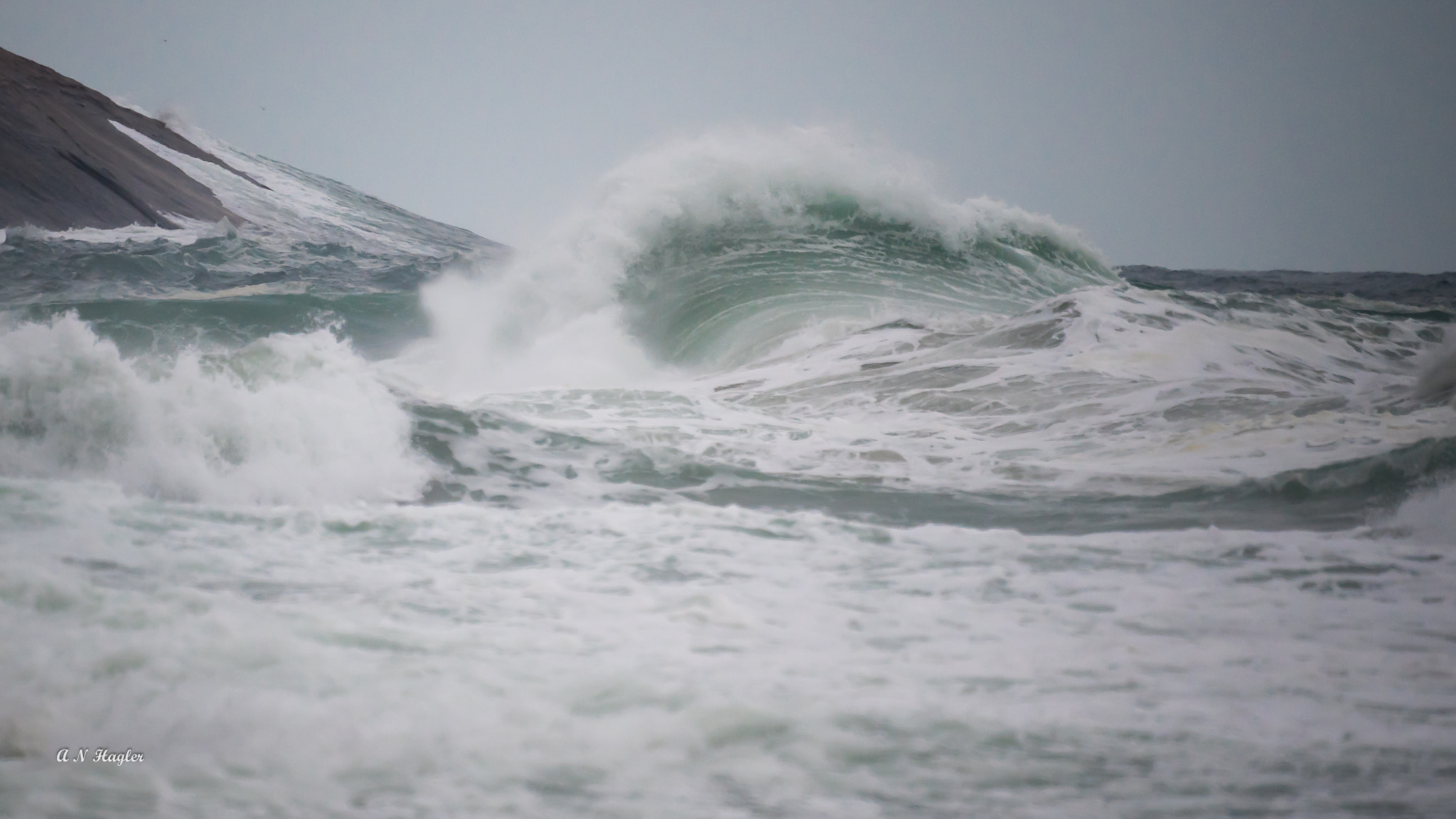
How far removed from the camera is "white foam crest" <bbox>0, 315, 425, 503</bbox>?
3.87m

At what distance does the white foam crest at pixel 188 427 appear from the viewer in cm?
387

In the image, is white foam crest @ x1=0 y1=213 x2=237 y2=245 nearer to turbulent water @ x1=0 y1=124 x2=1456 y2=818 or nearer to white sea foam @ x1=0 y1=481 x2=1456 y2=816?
turbulent water @ x1=0 y1=124 x2=1456 y2=818

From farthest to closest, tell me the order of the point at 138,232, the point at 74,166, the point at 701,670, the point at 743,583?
the point at 74,166 → the point at 138,232 → the point at 743,583 → the point at 701,670

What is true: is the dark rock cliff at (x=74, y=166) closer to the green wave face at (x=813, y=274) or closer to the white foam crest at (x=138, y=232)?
the white foam crest at (x=138, y=232)

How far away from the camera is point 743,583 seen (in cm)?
299

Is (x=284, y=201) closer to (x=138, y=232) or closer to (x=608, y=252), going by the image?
(x=138, y=232)

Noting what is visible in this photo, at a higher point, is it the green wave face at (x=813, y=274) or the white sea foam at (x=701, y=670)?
the green wave face at (x=813, y=274)

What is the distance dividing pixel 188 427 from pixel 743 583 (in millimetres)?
2841

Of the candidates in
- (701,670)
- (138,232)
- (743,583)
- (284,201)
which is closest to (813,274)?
(743,583)

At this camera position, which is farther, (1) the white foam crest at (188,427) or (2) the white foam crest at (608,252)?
(2) the white foam crest at (608,252)

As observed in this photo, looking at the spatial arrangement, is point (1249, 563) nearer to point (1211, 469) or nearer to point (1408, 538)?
point (1408, 538)

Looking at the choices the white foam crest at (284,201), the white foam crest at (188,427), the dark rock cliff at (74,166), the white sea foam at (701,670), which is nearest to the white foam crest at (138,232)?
the dark rock cliff at (74,166)

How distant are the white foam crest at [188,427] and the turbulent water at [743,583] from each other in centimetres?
2

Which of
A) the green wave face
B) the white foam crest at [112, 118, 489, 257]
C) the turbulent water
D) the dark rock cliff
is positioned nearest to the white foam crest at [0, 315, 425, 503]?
the turbulent water
